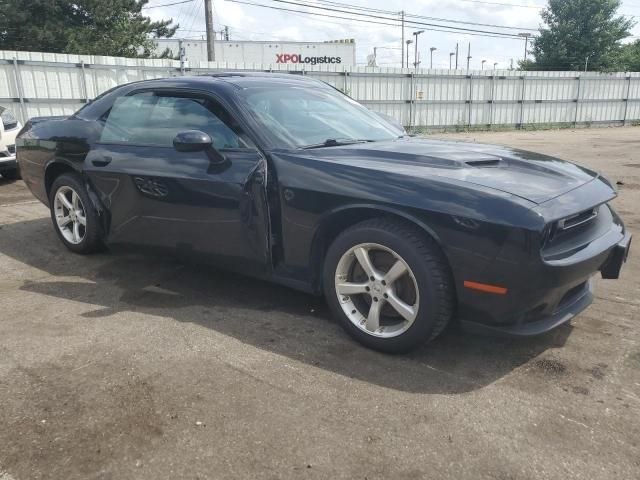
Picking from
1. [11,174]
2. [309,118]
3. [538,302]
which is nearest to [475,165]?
[538,302]

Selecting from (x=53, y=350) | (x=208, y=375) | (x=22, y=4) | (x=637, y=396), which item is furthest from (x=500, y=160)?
(x=22, y=4)

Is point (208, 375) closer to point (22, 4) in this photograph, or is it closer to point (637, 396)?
point (637, 396)

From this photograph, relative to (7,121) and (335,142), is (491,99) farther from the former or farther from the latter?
(335,142)

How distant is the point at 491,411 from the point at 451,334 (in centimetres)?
84

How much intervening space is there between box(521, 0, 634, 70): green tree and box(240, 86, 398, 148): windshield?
37.1 meters

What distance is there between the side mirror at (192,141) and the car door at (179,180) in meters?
0.12

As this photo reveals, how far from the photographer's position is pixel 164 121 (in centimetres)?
396

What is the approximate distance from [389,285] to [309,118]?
141cm

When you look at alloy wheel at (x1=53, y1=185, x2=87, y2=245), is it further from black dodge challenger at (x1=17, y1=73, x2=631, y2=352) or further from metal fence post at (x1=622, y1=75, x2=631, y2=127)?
metal fence post at (x1=622, y1=75, x2=631, y2=127)

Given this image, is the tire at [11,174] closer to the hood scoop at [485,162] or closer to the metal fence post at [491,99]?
the hood scoop at [485,162]

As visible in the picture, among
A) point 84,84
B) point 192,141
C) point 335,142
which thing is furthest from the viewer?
point 84,84

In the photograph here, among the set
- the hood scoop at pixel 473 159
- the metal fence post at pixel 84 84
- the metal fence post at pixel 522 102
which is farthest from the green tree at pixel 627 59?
the hood scoop at pixel 473 159

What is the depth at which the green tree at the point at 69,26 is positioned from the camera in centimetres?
3253

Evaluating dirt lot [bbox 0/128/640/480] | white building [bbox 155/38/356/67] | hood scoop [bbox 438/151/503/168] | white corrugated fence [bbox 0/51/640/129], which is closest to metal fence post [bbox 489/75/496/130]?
white corrugated fence [bbox 0/51/640/129]
